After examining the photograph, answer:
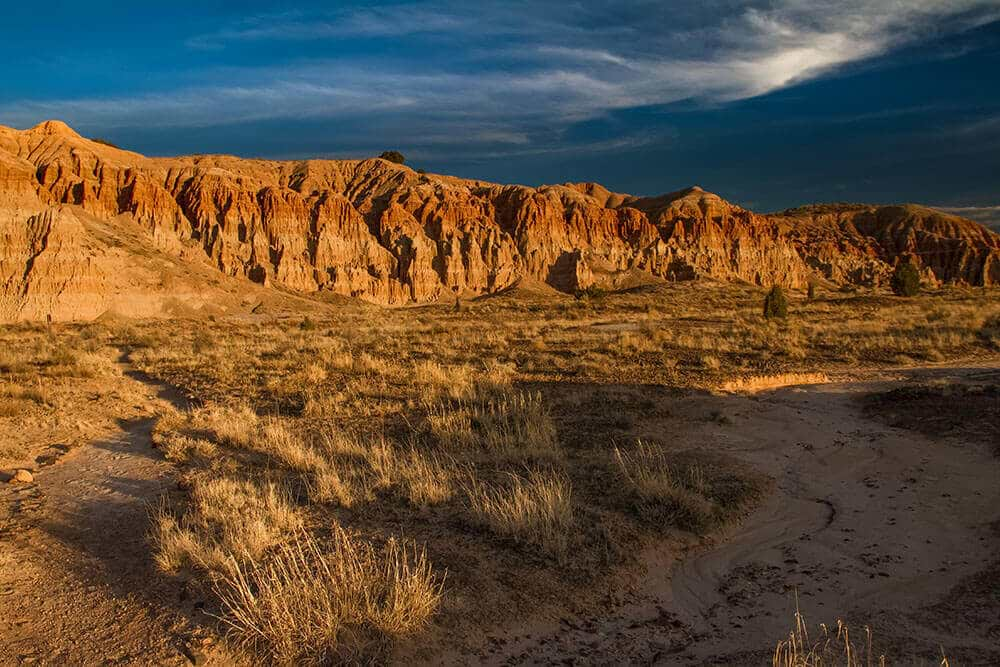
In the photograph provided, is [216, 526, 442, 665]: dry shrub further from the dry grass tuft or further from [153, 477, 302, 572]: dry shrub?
the dry grass tuft

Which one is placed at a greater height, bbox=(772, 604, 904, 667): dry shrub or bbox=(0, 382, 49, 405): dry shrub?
bbox=(772, 604, 904, 667): dry shrub

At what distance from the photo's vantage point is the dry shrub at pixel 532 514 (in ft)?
18.3

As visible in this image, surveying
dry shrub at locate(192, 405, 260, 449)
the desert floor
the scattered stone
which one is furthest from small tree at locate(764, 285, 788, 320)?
the scattered stone

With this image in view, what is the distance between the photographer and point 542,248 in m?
84.9

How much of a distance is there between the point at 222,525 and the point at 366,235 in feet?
243

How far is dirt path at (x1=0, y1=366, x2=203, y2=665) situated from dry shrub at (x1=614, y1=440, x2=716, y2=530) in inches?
176

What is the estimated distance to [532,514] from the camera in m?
5.85

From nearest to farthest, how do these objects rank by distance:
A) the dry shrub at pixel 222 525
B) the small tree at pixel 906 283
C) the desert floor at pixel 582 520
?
1. the desert floor at pixel 582 520
2. the dry shrub at pixel 222 525
3. the small tree at pixel 906 283

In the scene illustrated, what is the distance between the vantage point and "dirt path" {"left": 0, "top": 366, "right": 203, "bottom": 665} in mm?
4242

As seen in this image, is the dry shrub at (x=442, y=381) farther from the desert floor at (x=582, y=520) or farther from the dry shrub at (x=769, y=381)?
the dry shrub at (x=769, y=381)

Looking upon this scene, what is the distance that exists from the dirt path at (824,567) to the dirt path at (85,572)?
2572 mm

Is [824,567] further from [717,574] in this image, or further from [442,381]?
[442,381]

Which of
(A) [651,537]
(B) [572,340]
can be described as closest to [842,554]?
(A) [651,537]

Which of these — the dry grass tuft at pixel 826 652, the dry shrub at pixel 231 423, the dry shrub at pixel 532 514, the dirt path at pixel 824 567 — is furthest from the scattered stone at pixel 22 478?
the dry grass tuft at pixel 826 652
